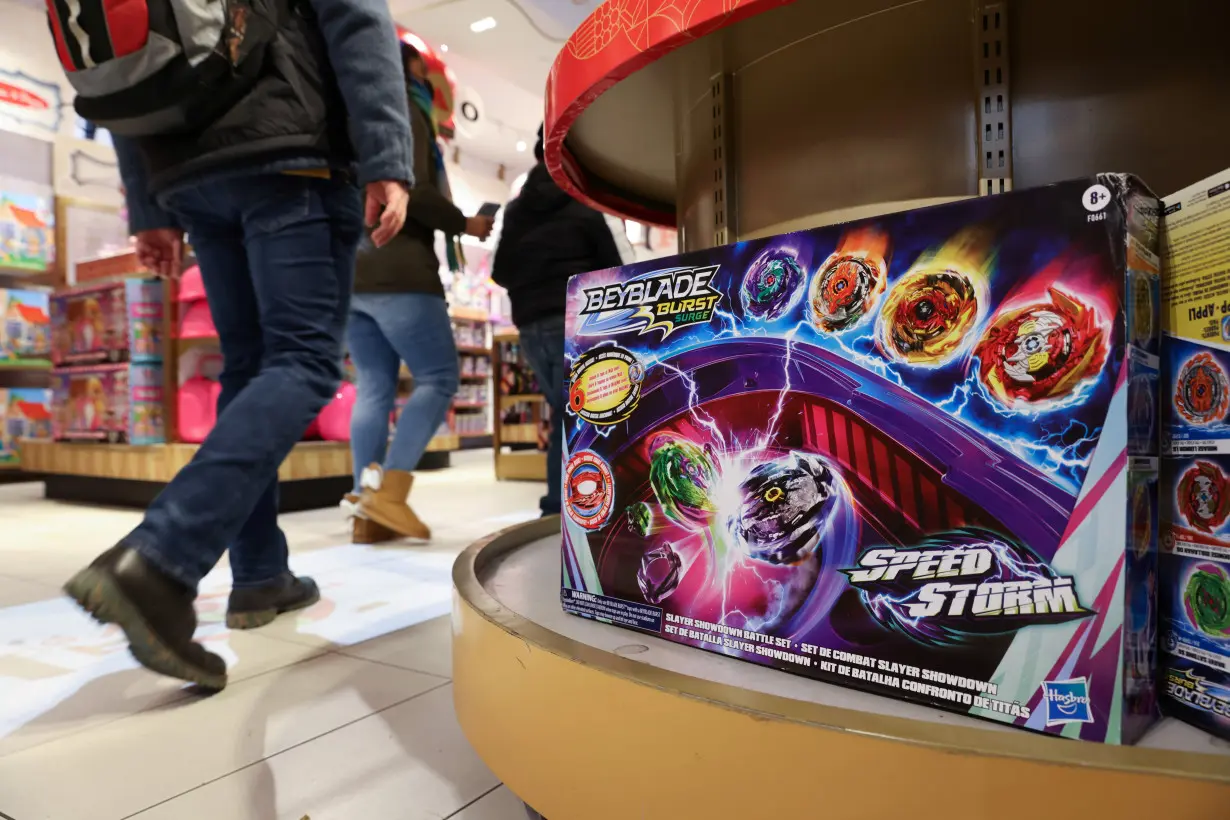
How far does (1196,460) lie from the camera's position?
0.49 m

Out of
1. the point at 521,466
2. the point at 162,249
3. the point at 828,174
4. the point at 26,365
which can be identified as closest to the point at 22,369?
the point at 26,365

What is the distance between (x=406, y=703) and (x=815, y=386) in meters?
0.77

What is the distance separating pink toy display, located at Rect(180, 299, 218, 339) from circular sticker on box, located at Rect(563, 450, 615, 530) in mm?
2846

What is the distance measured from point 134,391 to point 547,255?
2.12 meters

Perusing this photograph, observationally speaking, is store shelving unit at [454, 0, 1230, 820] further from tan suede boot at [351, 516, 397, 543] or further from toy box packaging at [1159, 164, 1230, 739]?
tan suede boot at [351, 516, 397, 543]

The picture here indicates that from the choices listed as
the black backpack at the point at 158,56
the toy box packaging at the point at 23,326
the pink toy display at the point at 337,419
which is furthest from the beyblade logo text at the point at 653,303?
the toy box packaging at the point at 23,326

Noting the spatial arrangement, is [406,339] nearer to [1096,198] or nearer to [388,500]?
[388,500]

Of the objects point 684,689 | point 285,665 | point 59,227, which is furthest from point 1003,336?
point 59,227

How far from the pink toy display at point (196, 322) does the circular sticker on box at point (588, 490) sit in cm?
285

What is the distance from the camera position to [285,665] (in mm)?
1184

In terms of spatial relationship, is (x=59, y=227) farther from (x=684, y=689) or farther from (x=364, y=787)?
(x=684, y=689)

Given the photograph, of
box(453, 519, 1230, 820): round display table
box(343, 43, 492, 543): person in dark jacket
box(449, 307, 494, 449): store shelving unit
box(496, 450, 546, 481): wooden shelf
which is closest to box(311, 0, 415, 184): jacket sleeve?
box(453, 519, 1230, 820): round display table

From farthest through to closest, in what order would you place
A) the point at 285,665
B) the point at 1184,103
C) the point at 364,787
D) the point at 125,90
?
the point at 285,665
the point at 125,90
the point at 364,787
the point at 1184,103

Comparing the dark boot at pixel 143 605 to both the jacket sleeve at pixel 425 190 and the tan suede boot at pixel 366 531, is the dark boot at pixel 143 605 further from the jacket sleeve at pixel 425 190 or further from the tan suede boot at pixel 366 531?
the jacket sleeve at pixel 425 190
